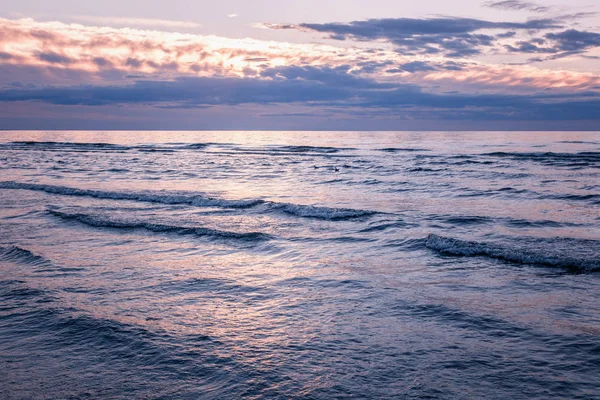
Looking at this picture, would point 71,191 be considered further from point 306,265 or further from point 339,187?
point 306,265

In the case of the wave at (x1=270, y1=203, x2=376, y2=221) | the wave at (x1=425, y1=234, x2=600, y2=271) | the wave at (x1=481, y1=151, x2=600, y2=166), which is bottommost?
the wave at (x1=270, y1=203, x2=376, y2=221)

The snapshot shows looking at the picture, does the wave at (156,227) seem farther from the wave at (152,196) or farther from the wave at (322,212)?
the wave at (152,196)

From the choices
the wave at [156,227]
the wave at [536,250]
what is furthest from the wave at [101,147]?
the wave at [536,250]

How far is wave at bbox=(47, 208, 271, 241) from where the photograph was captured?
45.1 feet

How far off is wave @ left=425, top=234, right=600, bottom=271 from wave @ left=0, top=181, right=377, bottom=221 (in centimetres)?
527

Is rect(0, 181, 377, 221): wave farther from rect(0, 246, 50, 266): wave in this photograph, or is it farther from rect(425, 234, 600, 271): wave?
rect(0, 246, 50, 266): wave

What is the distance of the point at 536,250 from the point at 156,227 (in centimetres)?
1076

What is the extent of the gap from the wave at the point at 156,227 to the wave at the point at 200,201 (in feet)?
13.7

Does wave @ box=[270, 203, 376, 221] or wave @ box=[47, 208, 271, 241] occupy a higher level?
wave @ box=[47, 208, 271, 241]

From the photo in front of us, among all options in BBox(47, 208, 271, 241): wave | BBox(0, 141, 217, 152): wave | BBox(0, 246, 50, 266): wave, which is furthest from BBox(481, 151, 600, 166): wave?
BBox(0, 141, 217, 152): wave

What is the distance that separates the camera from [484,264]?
1063 cm

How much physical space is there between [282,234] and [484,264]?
593 cm

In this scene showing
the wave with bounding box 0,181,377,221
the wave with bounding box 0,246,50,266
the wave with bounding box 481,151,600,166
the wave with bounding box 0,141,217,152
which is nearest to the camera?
the wave with bounding box 0,246,50,266

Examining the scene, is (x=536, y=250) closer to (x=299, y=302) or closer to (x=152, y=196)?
(x=299, y=302)
